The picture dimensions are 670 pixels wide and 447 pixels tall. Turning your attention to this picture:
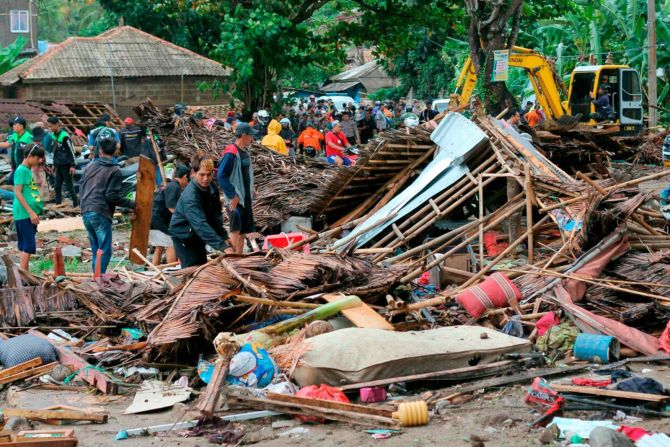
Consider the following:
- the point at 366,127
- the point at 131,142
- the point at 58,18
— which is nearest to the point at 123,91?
the point at 366,127

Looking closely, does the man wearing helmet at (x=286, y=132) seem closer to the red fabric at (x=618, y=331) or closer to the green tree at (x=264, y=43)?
the green tree at (x=264, y=43)

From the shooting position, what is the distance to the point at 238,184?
441 inches

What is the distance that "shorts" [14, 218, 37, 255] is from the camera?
1177 centimetres

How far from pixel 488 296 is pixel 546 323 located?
2.14ft

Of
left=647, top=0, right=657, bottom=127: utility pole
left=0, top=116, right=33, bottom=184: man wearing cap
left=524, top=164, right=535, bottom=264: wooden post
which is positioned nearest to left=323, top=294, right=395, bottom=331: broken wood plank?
left=524, top=164, right=535, bottom=264: wooden post

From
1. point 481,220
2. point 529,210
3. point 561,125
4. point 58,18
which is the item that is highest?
point 58,18

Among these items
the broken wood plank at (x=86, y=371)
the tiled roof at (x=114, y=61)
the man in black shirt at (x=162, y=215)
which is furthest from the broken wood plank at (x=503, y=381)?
the tiled roof at (x=114, y=61)

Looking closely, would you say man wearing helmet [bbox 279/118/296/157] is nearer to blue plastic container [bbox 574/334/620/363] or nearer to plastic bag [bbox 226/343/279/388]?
blue plastic container [bbox 574/334/620/363]

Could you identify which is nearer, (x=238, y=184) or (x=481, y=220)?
(x=481, y=220)

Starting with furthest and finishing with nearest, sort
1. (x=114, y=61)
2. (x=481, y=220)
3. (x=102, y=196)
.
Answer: (x=114, y=61) < (x=102, y=196) < (x=481, y=220)

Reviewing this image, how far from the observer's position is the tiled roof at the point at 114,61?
32281 millimetres

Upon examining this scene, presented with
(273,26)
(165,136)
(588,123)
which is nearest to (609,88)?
(588,123)

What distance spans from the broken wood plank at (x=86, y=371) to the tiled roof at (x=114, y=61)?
2513 centimetres

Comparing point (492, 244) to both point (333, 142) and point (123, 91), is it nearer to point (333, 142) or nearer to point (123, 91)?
point (333, 142)
